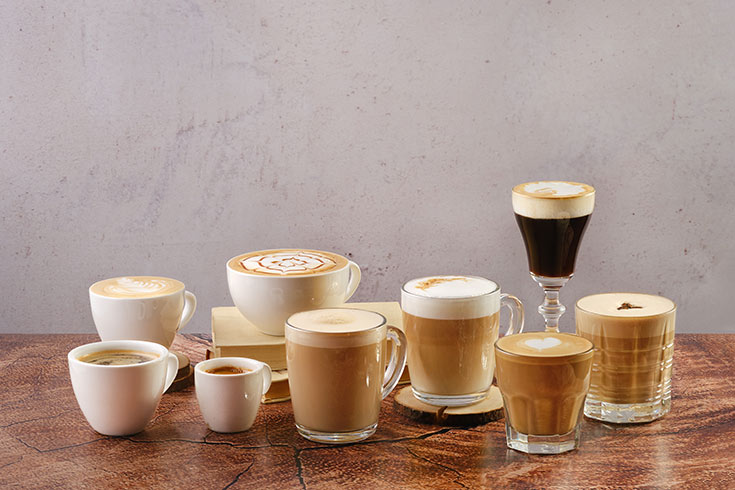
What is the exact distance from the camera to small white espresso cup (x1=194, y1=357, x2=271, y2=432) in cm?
100

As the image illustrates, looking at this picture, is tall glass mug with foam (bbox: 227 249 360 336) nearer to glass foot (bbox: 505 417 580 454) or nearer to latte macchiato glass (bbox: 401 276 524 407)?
latte macchiato glass (bbox: 401 276 524 407)

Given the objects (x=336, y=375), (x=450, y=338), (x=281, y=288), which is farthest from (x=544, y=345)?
(x=281, y=288)

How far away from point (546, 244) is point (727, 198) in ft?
5.68

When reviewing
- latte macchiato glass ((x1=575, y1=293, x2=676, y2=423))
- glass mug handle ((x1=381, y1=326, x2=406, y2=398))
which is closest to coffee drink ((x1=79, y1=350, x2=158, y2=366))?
glass mug handle ((x1=381, y1=326, x2=406, y2=398))

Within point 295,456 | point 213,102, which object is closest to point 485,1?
point 213,102

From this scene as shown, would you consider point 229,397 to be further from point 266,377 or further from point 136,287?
point 136,287

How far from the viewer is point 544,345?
3.15 feet

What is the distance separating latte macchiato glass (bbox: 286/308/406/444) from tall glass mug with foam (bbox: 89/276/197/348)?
8.6 inches

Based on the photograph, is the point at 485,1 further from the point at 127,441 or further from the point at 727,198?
the point at 127,441

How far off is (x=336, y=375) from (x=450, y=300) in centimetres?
16

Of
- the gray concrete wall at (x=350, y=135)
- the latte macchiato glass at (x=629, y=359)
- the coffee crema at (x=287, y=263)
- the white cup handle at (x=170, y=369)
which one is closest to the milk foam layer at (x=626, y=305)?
the latte macchiato glass at (x=629, y=359)

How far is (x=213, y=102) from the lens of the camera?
8.23ft

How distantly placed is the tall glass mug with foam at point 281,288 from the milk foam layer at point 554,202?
9.7 inches

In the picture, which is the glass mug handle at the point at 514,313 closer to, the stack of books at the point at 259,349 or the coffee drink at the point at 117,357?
the stack of books at the point at 259,349
